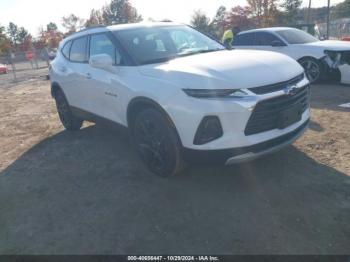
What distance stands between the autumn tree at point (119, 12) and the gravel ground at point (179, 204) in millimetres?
63843

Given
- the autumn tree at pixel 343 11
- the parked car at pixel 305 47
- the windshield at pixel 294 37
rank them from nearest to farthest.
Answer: the parked car at pixel 305 47 → the windshield at pixel 294 37 → the autumn tree at pixel 343 11

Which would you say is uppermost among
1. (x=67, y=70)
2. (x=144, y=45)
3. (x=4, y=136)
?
(x=144, y=45)

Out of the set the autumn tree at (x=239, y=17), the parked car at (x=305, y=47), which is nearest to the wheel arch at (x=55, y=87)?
the parked car at (x=305, y=47)

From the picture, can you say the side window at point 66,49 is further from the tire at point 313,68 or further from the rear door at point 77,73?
the tire at point 313,68

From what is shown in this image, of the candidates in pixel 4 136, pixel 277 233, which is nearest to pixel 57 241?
pixel 277 233

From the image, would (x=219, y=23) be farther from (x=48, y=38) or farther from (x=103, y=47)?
(x=103, y=47)

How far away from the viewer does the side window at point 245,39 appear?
1041 cm

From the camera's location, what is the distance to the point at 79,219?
11.6ft

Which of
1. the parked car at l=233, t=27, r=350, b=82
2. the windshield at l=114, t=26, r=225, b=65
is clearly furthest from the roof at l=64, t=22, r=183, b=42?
the parked car at l=233, t=27, r=350, b=82

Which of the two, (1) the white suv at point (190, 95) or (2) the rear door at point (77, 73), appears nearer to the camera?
(1) the white suv at point (190, 95)

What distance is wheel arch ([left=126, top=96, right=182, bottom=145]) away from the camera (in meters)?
3.70

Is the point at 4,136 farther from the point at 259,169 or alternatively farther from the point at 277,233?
the point at 277,233

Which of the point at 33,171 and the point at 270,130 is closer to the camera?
the point at 270,130

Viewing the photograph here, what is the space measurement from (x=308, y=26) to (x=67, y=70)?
16.2 meters
